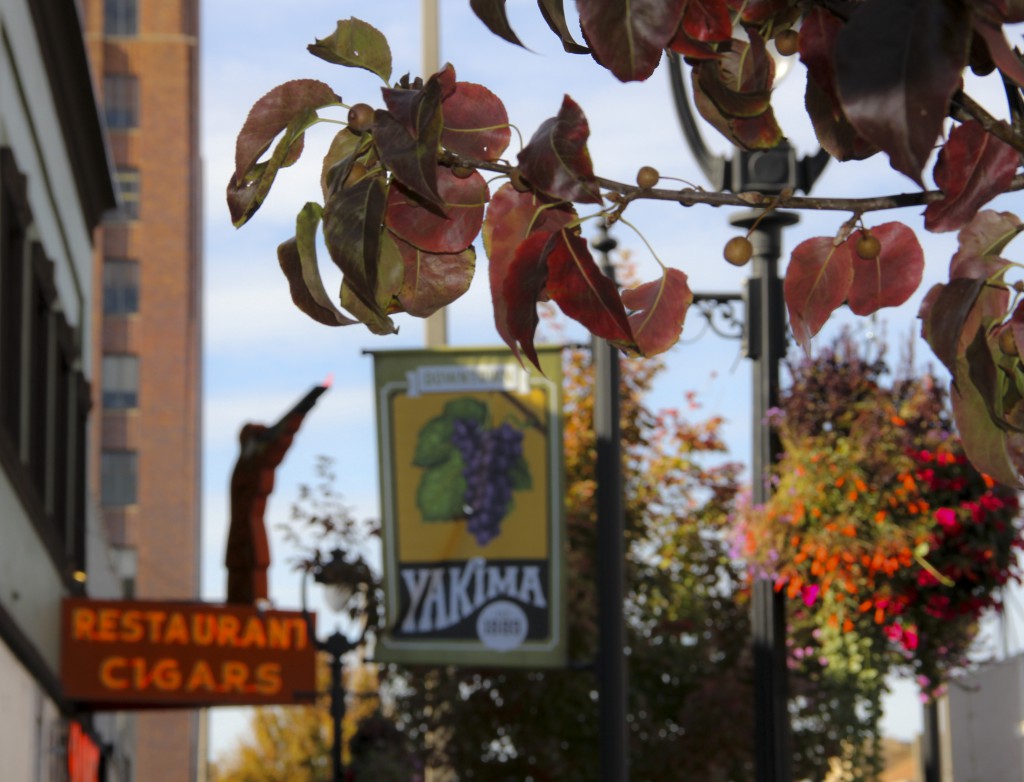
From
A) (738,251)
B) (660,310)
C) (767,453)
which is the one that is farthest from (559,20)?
(767,453)

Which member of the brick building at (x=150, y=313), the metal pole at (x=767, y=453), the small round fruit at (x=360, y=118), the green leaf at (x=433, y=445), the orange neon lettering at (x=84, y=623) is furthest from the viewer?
the brick building at (x=150, y=313)

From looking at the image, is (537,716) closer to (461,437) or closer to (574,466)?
(574,466)

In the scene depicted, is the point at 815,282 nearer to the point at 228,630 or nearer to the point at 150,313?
the point at 228,630

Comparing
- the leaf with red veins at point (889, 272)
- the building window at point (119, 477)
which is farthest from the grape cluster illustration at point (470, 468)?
the building window at point (119, 477)

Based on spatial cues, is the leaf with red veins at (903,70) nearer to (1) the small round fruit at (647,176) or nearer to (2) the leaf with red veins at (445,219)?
(1) the small round fruit at (647,176)

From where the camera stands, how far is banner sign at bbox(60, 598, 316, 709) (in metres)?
18.5

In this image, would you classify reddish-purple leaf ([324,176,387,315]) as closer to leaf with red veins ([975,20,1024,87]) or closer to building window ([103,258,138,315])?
leaf with red veins ([975,20,1024,87])

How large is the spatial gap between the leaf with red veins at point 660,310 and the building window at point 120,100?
7805 cm

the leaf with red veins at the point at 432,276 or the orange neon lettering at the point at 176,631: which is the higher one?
the orange neon lettering at the point at 176,631

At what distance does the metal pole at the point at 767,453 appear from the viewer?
8445 mm

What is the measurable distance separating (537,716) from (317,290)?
1531cm

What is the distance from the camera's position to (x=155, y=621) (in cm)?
1858

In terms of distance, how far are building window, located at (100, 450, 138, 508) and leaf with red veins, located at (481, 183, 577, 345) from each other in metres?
75.1

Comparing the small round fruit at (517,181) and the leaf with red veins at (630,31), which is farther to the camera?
the small round fruit at (517,181)
